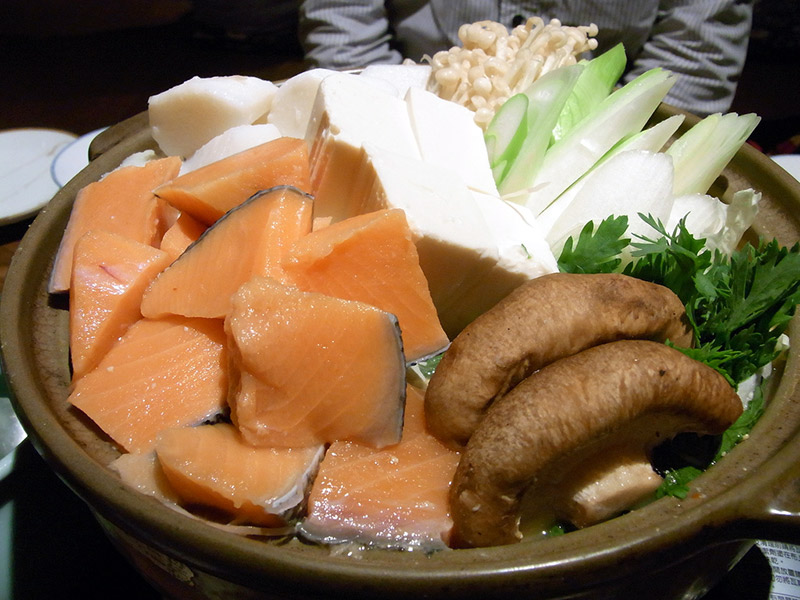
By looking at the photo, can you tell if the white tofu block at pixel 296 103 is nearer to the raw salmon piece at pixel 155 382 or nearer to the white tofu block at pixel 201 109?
the white tofu block at pixel 201 109

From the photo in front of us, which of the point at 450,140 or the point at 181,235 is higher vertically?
the point at 450,140

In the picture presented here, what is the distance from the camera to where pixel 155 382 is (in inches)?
42.0

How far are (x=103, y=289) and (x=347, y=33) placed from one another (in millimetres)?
2819

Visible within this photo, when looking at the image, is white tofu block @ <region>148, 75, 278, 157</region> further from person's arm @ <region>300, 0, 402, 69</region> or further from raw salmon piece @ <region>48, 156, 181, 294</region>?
person's arm @ <region>300, 0, 402, 69</region>

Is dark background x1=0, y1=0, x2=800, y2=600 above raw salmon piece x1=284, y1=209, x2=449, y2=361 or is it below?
below

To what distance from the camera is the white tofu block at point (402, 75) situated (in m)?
1.89

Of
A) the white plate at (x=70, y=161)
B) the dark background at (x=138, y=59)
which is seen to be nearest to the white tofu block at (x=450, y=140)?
the white plate at (x=70, y=161)

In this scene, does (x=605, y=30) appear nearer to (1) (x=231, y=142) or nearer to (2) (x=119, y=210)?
(1) (x=231, y=142)

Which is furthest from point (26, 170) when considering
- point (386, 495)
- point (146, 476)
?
point (386, 495)

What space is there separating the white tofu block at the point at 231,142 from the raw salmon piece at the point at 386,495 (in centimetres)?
85

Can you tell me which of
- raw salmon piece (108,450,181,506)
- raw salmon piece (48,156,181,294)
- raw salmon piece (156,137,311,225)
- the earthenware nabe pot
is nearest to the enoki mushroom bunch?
raw salmon piece (156,137,311,225)

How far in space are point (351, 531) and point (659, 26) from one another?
3555 mm

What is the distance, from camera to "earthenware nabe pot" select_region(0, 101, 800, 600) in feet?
2.50

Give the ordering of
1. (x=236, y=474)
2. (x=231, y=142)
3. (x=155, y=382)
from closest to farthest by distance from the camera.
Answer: (x=236, y=474)
(x=155, y=382)
(x=231, y=142)
